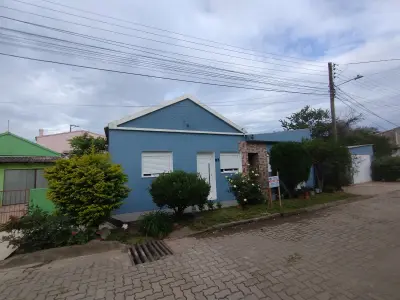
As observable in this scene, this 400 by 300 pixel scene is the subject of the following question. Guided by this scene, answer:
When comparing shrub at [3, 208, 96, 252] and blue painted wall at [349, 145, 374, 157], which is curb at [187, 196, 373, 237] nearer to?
shrub at [3, 208, 96, 252]

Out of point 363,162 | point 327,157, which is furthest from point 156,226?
point 363,162

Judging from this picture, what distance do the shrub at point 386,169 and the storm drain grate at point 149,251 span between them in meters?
18.8

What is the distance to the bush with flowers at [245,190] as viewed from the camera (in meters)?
8.96

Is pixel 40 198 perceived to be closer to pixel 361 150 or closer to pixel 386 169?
pixel 361 150

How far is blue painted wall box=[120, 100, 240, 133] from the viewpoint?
8.95 m

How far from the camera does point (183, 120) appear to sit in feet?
31.9

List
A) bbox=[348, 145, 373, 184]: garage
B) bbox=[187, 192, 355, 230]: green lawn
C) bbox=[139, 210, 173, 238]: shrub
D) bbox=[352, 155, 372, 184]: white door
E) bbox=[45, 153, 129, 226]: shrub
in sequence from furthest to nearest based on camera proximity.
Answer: bbox=[348, 145, 373, 184]: garage < bbox=[352, 155, 372, 184]: white door < bbox=[187, 192, 355, 230]: green lawn < bbox=[139, 210, 173, 238]: shrub < bbox=[45, 153, 129, 226]: shrub

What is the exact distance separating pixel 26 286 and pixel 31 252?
146cm

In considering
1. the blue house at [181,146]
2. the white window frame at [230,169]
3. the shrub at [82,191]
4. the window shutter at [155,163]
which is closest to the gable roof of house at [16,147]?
the blue house at [181,146]

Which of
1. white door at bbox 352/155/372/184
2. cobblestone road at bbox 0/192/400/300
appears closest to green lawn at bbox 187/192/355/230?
cobblestone road at bbox 0/192/400/300

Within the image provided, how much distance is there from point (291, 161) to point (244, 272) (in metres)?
6.89

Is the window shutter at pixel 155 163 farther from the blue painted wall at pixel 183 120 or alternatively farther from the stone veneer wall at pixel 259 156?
the stone veneer wall at pixel 259 156

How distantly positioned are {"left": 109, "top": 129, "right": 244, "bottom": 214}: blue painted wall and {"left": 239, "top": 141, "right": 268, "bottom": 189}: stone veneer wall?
2.08ft

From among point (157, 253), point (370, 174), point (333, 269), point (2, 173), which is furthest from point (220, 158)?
point (370, 174)
